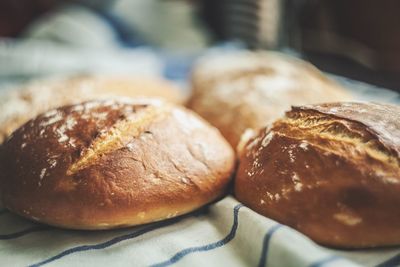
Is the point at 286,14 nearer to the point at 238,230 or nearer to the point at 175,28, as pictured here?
the point at 175,28

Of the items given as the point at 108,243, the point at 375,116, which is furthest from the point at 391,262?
the point at 108,243

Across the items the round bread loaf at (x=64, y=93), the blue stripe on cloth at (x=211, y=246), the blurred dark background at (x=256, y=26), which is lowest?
the blurred dark background at (x=256, y=26)

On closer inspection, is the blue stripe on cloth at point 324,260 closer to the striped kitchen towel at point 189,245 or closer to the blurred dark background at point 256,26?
the striped kitchen towel at point 189,245

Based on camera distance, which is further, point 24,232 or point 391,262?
point 24,232

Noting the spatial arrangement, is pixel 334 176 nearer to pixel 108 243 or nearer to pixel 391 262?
pixel 391 262

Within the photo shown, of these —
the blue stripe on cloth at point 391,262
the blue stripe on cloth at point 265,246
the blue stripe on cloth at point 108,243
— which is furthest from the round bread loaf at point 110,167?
the blue stripe on cloth at point 391,262

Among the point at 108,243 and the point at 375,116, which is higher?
the point at 375,116
